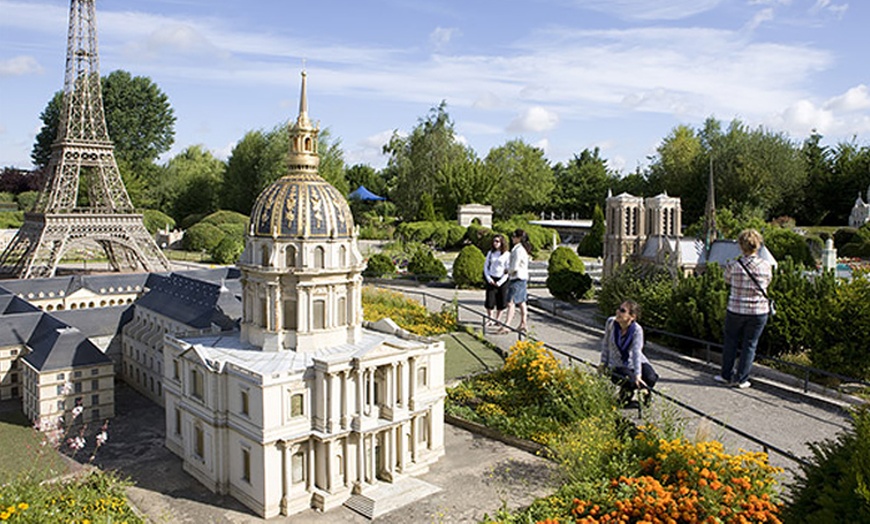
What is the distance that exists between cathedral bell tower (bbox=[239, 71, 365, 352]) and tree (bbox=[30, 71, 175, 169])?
71.7m

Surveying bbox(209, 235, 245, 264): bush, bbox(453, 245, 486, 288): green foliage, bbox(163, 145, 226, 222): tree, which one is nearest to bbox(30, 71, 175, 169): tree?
bbox(163, 145, 226, 222): tree

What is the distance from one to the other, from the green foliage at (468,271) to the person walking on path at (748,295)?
22.0 metres

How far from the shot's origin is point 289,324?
58.9 feet

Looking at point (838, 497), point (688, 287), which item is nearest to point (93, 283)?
point (688, 287)

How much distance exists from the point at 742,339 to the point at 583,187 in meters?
81.1

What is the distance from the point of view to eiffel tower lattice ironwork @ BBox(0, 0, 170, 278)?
1545 inches

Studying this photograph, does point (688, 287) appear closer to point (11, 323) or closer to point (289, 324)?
point (289, 324)

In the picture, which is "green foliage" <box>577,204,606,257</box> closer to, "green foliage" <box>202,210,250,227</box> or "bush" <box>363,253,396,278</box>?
"bush" <box>363,253,396,278</box>

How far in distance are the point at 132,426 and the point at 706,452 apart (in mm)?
18053

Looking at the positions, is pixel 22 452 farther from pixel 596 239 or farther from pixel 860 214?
pixel 860 214

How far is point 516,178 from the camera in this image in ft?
263

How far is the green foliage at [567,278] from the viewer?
→ 1307 inches

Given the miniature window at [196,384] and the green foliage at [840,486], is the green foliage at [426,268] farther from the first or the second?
the green foliage at [840,486]

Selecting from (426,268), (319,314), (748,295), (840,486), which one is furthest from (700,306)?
(426,268)
